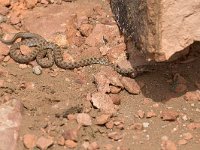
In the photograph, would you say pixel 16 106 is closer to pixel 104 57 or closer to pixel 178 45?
pixel 104 57

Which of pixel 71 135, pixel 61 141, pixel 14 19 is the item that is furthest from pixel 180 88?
pixel 14 19

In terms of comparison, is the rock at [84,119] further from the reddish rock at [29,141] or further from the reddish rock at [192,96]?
the reddish rock at [192,96]

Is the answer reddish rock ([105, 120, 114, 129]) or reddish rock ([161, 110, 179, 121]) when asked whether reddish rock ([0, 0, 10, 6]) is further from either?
reddish rock ([161, 110, 179, 121])

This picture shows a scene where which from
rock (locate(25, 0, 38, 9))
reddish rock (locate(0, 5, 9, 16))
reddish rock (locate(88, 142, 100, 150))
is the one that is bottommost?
reddish rock (locate(88, 142, 100, 150))

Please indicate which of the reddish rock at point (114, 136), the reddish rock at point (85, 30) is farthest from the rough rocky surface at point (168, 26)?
the reddish rock at point (85, 30)

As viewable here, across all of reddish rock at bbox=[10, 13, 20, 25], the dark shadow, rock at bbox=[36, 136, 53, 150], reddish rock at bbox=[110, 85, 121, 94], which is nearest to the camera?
rock at bbox=[36, 136, 53, 150]

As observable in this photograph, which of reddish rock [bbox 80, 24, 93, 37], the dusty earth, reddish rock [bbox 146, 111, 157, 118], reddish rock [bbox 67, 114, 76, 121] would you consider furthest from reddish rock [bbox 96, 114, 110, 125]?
reddish rock [bbox 80, 24, 93, 37]

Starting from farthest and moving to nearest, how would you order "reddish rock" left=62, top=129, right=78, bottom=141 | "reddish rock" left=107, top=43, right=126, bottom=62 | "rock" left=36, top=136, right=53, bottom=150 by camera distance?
"reddish rock" left=107, top=43, right=126, bottom=62
"reddish rock" left=62, top=129, right=78, bottom=141
"rock" left=36, top=136, right=53, bottom=150

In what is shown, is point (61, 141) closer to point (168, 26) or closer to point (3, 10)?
point (168, 26)
